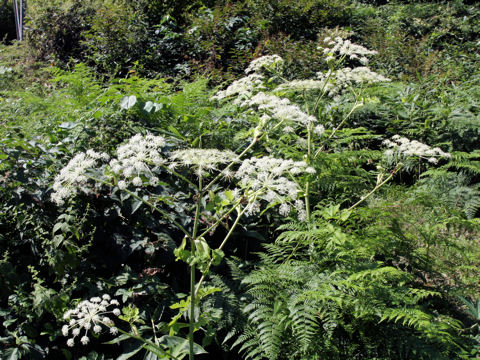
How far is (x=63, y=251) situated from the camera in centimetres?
204

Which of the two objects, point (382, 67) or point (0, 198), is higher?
point (0, 198)

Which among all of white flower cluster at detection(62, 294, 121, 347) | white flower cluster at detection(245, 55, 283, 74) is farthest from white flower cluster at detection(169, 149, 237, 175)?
white flower cluster at detection(245, 55, 283, 74)

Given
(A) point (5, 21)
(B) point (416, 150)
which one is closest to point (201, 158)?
(B) point (416, 150)

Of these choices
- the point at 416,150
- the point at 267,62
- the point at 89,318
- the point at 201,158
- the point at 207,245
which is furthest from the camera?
the point at 267,62

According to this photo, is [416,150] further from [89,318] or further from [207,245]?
[89,318]

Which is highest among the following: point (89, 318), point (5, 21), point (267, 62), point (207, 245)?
point (5, 21)

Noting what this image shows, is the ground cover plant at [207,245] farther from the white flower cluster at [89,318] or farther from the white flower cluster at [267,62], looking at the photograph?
the white flower cluster at [267,62]

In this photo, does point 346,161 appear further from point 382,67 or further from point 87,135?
point 382,67

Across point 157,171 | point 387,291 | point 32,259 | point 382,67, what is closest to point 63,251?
point 32,259

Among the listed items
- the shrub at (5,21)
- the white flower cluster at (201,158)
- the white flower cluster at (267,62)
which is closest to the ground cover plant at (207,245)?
the white flower cluster at (201,158)

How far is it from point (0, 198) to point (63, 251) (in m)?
0.59

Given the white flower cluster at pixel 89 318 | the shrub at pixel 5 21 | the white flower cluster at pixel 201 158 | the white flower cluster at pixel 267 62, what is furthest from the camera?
the shrub at pixel 5 21

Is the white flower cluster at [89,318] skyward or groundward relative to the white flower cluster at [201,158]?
groundward

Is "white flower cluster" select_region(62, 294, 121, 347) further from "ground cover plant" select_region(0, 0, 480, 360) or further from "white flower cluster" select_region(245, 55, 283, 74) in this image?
"white flower cluster" select_region(245, 55, 283, 74)
